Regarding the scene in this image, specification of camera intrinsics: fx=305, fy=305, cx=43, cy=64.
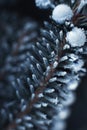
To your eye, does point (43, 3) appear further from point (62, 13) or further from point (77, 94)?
point (77, 94)

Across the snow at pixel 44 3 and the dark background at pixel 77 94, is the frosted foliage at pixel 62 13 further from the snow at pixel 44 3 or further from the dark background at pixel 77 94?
the dark background at pixel 77 94

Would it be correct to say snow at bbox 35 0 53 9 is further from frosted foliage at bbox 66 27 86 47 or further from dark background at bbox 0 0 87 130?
dark background at bbox 0 0 87 130

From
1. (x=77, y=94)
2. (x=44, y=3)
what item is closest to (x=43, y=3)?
(x=44, y=3)

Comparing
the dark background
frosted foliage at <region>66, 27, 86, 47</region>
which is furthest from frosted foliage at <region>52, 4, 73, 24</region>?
the dark background

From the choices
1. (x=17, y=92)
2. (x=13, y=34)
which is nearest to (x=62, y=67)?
(x=17, y=92)

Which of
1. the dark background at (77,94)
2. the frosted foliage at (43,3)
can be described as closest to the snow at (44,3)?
the frosted foliage at (43,3)
